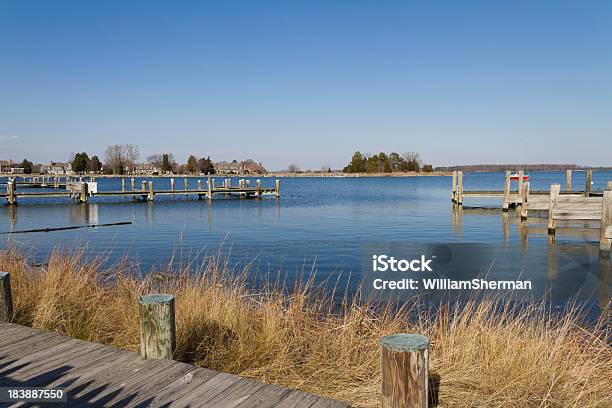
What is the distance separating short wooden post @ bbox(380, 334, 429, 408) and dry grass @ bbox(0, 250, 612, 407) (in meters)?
0.77

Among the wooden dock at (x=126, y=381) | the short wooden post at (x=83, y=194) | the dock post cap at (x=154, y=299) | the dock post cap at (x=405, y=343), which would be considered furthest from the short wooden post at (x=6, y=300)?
the short wooden post at (x=83, y=194)

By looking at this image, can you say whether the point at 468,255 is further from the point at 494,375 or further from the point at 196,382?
the point at 196,382

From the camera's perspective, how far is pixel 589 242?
20500 mm

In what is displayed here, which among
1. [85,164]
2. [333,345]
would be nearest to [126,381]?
[333,345]

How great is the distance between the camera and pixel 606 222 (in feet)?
56.4

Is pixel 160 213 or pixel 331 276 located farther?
pixel 160 213

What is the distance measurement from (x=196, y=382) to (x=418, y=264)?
40.8 feet

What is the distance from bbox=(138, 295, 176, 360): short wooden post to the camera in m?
5.09

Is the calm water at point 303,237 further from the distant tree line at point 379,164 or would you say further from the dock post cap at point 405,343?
the distant tree line at point 379,164

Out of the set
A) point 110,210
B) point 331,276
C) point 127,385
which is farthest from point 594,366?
point 110,210

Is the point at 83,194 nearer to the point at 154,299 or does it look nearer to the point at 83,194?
the point at 83,194

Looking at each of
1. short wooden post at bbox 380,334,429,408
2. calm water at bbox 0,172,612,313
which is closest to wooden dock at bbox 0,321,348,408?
short wooden post at bbox 380,334,429,408

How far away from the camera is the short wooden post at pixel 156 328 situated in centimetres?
509

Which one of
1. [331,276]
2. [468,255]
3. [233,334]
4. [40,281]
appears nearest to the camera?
[233,334]
